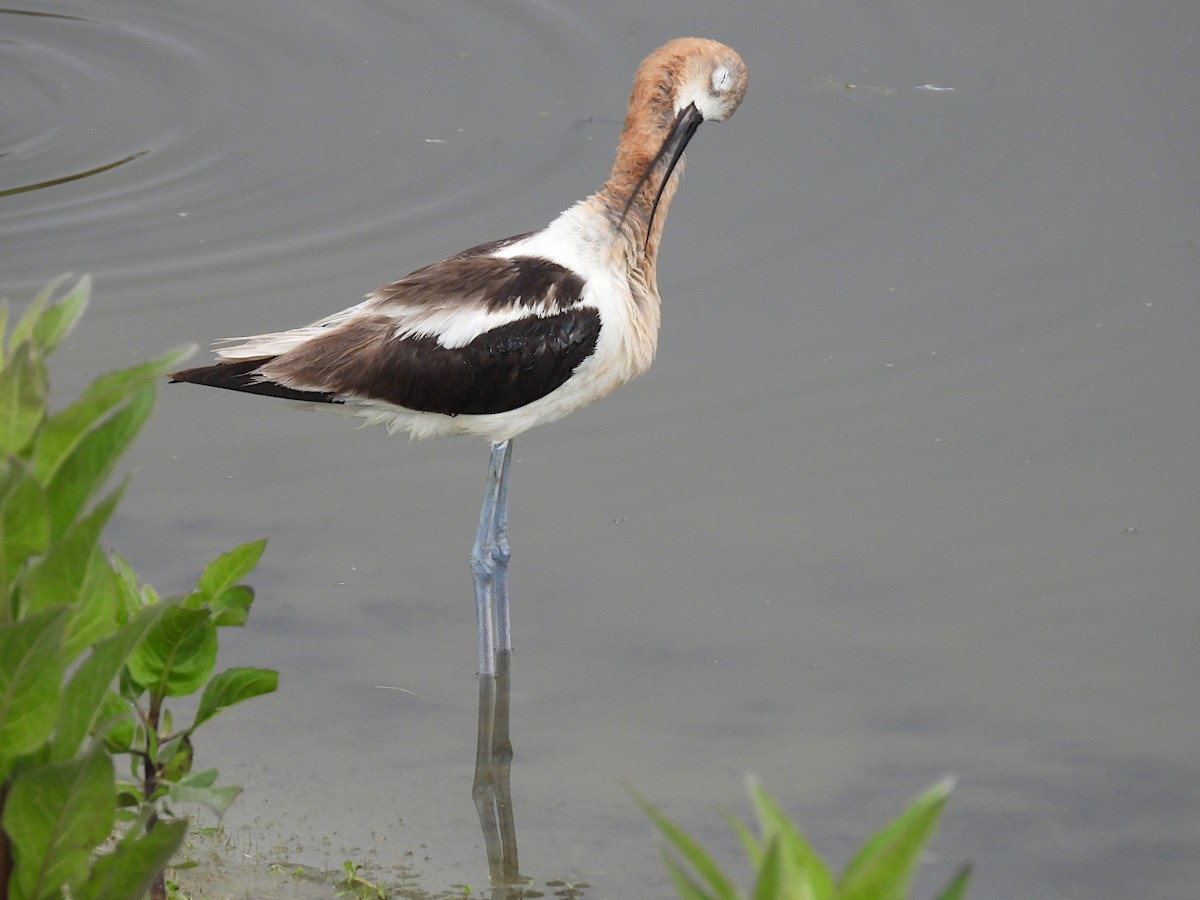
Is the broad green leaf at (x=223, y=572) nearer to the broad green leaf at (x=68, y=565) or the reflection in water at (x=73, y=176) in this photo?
the broad green leaf at (x=68, y=565)

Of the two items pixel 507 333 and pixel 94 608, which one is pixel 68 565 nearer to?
pixel 94 608

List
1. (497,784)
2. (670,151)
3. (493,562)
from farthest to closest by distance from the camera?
(670,151) < (493,562) < (497,784)

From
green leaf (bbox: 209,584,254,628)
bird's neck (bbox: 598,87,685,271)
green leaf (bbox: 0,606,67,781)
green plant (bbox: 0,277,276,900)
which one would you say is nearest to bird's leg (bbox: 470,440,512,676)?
bird's neck (bbox: 598,87,685,271)

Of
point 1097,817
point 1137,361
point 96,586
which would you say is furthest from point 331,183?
point 96,586

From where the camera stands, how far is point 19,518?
5.95ft

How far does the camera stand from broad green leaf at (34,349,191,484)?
182cm

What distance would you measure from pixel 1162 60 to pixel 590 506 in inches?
198

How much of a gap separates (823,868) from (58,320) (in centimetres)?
111

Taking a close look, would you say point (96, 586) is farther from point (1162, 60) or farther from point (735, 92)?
point (1162, 60)

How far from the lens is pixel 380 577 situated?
5430 millimetres

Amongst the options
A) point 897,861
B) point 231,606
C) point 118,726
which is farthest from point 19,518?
point 897,861

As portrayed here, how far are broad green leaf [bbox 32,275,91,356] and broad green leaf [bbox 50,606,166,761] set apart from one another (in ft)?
1.10

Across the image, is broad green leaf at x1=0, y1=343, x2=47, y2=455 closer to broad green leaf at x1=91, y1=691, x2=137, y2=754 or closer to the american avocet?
broad green leaf at x1=91, y1=691, x2=137, y2=754

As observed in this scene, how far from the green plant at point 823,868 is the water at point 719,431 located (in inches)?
105
